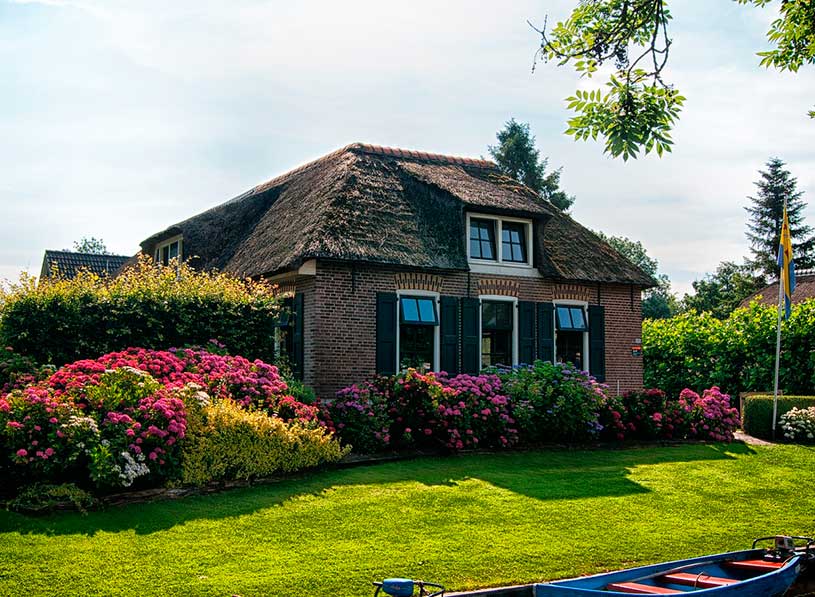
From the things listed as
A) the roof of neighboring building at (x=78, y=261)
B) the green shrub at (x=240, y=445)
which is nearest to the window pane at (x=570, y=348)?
the green shrub at (x=240, y=445)

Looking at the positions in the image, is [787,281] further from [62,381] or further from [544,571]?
[62,381]

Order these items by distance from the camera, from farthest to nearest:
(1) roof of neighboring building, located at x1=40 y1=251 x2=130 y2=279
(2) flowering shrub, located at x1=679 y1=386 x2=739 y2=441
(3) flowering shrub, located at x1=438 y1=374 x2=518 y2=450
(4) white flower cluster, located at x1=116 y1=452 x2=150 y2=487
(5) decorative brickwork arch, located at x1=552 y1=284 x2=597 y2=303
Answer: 1. (1) roof of neighboring building, located at x1=40 y1=251 x2=130 y2=279
2. (5) decorative brickwork arch, located at x1=552 y1=284 x2=597 y2=303
3. (2) flowering shrub, located at x1=679 y1=386 x2=739 y2=441
4. (3) flowering shrub, located at x1=438 y1=374 x2=518 y2=450
5. (4) white flower cluster, located at x1=116 y1=452 x2=150 y2=487

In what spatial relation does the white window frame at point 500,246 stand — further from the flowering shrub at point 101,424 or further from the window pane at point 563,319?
the flowering shrub at point 101,424

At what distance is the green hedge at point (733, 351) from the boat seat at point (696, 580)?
13315mm

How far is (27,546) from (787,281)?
1605 centimetres

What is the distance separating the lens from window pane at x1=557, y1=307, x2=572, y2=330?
64.6 feet

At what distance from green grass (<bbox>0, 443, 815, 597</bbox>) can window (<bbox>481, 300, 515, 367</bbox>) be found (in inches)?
239

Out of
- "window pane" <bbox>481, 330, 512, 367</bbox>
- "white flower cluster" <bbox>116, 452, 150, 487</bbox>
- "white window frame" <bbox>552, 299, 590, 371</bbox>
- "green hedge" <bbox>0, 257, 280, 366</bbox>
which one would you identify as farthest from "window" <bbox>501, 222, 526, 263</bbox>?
"white flower cluster" <bbox>116, 452, 150, 487</bbox>

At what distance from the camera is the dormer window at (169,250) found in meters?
23.0

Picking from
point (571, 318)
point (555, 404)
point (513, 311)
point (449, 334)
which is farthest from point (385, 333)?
point (571, 318)

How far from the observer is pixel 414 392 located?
13.6 metres

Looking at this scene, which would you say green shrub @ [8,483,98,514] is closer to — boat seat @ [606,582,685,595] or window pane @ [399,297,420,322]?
→ boat seat @ [606,582,685,595]

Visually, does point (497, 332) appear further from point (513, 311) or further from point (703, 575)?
point (703, 575)

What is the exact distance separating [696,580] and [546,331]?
1256 centimetres
